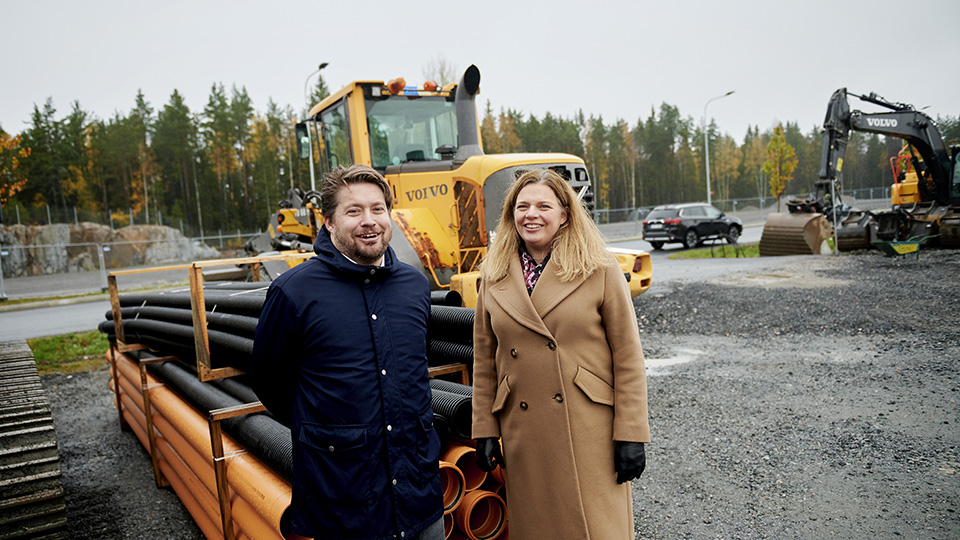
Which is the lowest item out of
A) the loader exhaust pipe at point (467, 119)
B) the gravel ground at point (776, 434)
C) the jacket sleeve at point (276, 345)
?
the gravel ground at point (776, 434)

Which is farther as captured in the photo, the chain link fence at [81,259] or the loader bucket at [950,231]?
the chain link fence at [81,259]

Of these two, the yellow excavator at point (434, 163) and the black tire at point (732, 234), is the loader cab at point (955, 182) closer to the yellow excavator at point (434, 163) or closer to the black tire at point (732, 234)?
the black tire at point (732, 234)

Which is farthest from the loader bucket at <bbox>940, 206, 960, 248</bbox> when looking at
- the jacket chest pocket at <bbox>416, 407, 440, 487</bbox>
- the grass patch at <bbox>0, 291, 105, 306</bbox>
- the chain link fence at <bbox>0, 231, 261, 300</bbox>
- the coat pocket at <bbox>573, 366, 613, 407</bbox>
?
the chain link fence at <bbox>0, 231, 261, 300</bbox>

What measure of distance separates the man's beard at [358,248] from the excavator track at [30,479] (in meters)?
2.32

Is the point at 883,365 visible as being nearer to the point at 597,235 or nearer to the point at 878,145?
the point at 597,235

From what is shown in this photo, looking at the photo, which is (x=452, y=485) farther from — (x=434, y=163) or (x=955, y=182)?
(x=955, y=182)

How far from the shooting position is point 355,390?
1.99 m

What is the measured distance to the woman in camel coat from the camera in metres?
2.20

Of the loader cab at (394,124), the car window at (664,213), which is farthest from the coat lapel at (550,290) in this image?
the car window at (664,213)

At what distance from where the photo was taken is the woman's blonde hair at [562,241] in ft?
7.37

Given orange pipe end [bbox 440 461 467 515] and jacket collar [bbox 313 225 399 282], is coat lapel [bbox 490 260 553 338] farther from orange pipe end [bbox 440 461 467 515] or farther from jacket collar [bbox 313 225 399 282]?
orange pipe end [bbox 440 461 467 515]

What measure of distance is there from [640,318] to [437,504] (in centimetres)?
775

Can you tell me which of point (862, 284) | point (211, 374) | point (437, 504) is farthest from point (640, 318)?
point (437, 504)

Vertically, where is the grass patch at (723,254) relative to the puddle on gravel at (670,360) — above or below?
above
